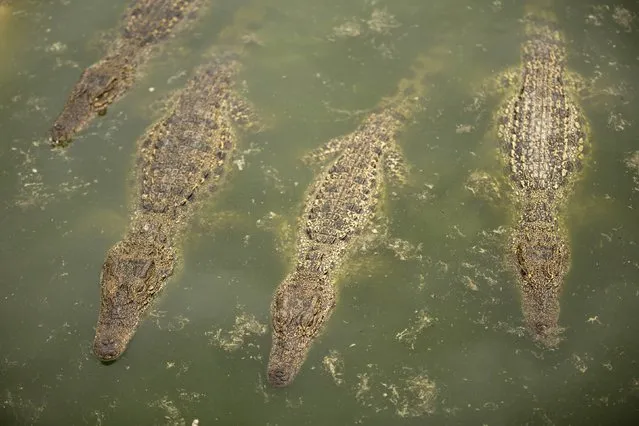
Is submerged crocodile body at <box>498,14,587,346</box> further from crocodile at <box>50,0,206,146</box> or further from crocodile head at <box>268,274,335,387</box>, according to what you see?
crocodile at <box>50,0,206,146</box>

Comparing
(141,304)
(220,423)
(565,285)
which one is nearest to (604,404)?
(565,285)

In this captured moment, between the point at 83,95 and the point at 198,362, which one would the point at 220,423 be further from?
the point at 83,95

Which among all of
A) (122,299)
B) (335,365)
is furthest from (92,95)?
(335,365)

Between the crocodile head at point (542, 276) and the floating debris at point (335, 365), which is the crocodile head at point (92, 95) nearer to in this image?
the floating debris at point (335, 365)

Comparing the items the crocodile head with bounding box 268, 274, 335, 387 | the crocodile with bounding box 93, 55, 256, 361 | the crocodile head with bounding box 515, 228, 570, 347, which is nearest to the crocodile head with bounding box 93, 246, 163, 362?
the crocodile with bounding box 93, 55, 256, 361

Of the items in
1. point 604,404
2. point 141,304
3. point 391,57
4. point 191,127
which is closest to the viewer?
point 604,404

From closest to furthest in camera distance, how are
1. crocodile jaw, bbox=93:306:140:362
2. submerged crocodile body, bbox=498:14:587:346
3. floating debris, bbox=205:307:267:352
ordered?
crocodile jaw, bbox=93:306:140:362, floating debris, bbox=205:307:267:352, submerged crocodile body, bbox=498:14:587:346

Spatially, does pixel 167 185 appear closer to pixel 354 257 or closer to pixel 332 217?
pixel 332 217
